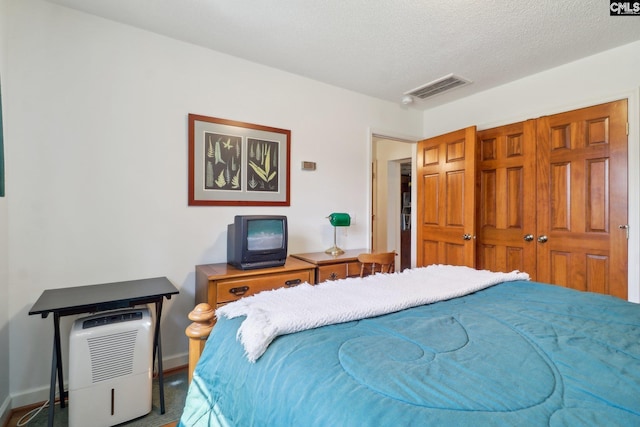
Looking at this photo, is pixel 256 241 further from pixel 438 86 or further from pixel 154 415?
pixel 438 86

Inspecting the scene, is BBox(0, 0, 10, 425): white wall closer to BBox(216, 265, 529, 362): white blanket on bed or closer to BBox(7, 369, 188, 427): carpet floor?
BBox(7, 369, 188, 427): carpet floor

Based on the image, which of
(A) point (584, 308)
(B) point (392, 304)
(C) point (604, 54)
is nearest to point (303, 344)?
(B) point (392, 304)

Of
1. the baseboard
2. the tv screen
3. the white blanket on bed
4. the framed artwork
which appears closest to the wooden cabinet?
the tv screen

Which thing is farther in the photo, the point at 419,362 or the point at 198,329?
the point at 198,329

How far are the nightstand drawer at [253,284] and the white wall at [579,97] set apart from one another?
2.62m

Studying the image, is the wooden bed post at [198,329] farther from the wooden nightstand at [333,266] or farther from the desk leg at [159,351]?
the wooden nightstand at [333,266]

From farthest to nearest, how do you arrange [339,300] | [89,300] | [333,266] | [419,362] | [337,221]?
[337,221], [333,266], [89,300], [339,300], [419,362]

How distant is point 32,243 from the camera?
6.35 feet

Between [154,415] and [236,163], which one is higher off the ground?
[236,163]

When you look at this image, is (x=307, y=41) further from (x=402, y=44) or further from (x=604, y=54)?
(x=604, y=54)

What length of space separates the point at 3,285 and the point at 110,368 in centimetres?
83

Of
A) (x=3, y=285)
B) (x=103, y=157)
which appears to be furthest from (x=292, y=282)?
(x=3, y=285)

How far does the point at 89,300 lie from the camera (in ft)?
5.61

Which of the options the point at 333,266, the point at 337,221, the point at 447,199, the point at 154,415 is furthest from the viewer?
the point at 447,199
